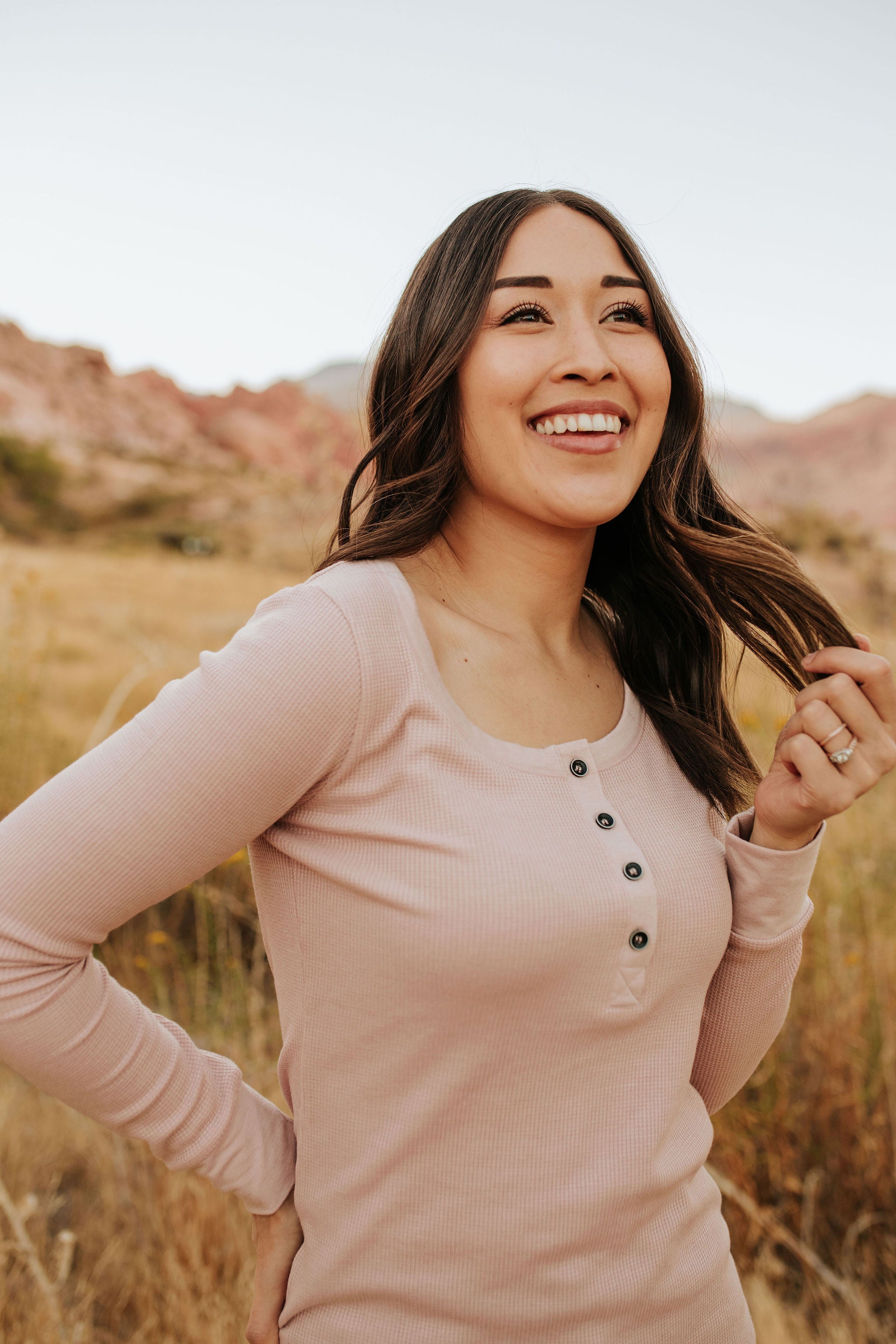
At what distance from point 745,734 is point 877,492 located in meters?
47.2

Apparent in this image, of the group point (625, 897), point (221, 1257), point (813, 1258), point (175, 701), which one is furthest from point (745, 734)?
point (175, 701)

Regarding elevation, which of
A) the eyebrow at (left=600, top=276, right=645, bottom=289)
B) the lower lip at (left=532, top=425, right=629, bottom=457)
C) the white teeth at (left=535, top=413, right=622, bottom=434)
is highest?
the eyebrow at (left=600, top=276, right=645, bottom=289)

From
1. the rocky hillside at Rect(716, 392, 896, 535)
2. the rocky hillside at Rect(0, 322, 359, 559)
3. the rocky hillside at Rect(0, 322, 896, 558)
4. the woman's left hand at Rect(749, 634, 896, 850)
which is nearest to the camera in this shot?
the woman's left hand at Rect(749, 634, 896, 850)

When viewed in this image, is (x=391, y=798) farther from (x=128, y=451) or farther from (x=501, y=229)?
(x=128, y=451)

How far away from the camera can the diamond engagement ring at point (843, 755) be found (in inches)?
47.8

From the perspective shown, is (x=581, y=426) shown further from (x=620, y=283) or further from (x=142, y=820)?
(x=142, y=820)

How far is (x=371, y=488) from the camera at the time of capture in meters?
1.42

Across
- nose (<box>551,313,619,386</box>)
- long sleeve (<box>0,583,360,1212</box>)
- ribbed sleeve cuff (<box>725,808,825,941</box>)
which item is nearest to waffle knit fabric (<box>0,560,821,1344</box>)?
long sleeve (<box>0,583,360,1212</box>)

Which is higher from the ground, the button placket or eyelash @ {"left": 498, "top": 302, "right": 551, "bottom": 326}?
eyelash @ {"left": 498, "top": 302, "right": 551, "bottom": 326}

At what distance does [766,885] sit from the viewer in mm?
1257

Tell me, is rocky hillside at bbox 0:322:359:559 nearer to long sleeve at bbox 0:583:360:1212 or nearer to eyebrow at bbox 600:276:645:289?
eyebrow at bbox 600:276:645:289

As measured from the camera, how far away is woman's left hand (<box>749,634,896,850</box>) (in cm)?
121

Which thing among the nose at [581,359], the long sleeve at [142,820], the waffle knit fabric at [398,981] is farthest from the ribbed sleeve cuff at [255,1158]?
the nose at [581,359]

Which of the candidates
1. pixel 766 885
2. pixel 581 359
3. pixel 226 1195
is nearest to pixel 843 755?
pixel 766 885
